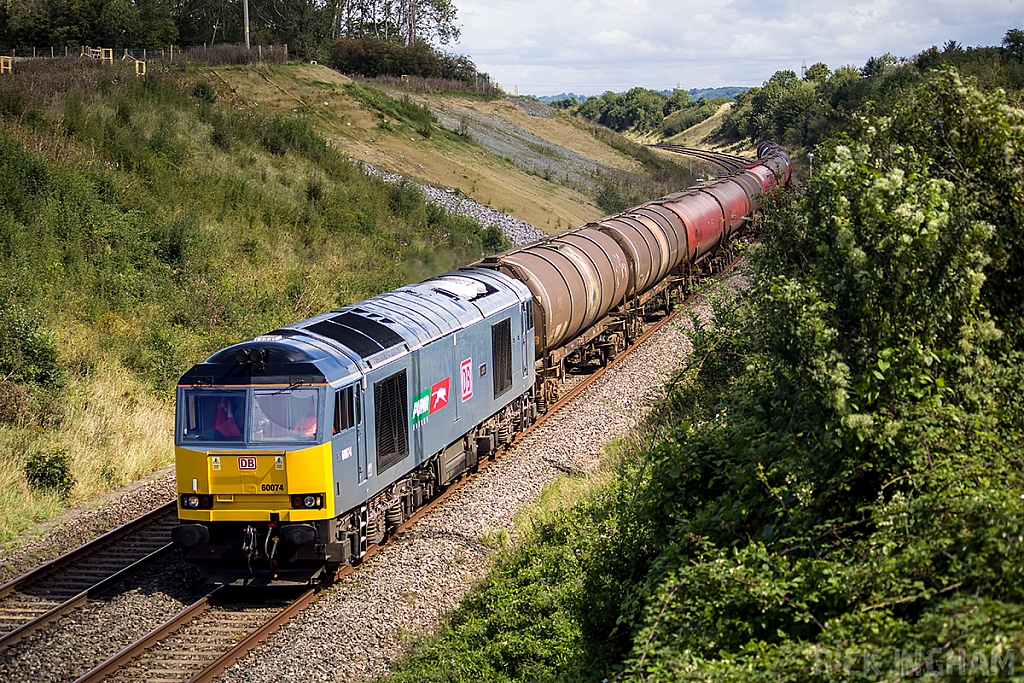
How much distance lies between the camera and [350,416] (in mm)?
12391

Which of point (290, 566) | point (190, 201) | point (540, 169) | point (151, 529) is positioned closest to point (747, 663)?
point (290, 566)

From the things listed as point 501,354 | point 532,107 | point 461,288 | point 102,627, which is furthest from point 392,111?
point 102,627

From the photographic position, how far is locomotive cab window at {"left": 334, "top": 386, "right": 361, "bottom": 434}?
1205 centimetres

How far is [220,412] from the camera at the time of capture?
39.2 ft

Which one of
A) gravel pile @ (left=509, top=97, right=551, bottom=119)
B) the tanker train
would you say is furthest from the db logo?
gravel pile @ (left=509, top=97, right=551, bottom=119)

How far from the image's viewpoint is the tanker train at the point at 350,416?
11852 millimetres

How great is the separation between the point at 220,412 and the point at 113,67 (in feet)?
98.1

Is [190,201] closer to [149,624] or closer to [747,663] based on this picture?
[149,624]

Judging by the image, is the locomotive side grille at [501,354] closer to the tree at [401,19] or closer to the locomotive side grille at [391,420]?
the locomotive side grille at [391,420]
